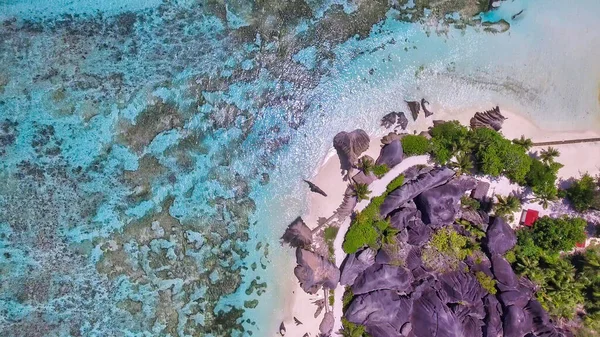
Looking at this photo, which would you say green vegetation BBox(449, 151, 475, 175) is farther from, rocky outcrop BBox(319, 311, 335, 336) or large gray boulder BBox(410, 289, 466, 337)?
rocky outcrop BBox(319, 311, 335, 336)

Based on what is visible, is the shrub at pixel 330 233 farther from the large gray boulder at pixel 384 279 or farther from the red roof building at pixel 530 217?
the red roof building at pixel 530 217

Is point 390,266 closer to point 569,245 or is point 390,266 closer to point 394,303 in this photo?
point 394,303

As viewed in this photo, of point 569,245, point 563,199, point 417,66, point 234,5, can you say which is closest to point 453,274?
point 569,245

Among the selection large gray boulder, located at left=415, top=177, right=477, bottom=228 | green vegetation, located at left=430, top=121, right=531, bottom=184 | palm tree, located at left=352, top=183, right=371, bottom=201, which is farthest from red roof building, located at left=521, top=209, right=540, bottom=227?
palm tree, located at left=352, top=183, right=371, bottom=201

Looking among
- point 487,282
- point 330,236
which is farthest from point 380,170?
point 487,282

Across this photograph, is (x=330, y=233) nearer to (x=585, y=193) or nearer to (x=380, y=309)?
(x=380, y=309)

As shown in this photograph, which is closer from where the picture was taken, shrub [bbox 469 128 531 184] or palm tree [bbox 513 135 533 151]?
shrub [bbox 469 128 531 184]
